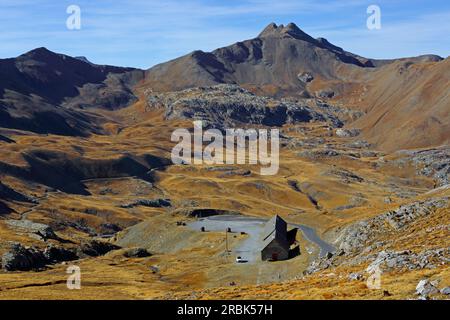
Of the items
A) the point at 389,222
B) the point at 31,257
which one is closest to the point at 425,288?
the point at 389,222

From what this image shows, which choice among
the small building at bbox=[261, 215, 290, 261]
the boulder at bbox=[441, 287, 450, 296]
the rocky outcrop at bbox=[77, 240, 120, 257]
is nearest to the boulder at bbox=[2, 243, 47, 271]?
the rocky outcrop at bbox=[77, 240, 120, 257]

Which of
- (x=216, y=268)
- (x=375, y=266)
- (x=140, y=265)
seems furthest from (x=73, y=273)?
(x=375, y=266)

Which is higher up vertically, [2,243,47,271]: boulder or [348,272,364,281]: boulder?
[348,272,364,281]: boulder

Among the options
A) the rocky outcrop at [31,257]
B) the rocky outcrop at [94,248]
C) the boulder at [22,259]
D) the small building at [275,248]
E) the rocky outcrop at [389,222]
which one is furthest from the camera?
the rocky outcrop at [94,248]

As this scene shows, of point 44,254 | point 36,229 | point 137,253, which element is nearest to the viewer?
point 44,254

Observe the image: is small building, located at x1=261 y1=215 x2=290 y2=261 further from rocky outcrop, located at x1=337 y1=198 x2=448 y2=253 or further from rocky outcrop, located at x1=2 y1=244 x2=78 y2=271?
rocky outcrop, located at x1=2 y1=244 x2=78 y2=271

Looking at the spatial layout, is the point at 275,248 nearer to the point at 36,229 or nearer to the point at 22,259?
the point at 22,259

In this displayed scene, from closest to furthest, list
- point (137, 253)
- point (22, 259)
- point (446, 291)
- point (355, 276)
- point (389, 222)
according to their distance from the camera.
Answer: point (446, 291)
point (355, 276)
point (389, 222)
point (22, 259)
point (137, 253)

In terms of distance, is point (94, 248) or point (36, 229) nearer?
point (94, 248)

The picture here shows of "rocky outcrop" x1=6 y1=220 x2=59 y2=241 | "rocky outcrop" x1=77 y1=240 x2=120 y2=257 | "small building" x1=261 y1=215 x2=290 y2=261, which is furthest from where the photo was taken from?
"rocky outcrop" x1=6 y1=220 x2=59 y2=241

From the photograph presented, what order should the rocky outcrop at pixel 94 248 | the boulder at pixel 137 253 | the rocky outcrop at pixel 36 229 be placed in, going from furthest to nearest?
1. the rocky outcrop at pixel 36 229
2. the rocky outcrop at pixel 94 248
3. the boulder at pixel 137 253

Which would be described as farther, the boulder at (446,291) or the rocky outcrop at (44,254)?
the rocky outcrop at (44,254)

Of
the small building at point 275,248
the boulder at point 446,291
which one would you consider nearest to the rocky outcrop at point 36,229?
the small building at point 275,248

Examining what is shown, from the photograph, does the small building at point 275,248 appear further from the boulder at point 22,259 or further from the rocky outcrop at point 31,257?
the boulder at point 22,259
